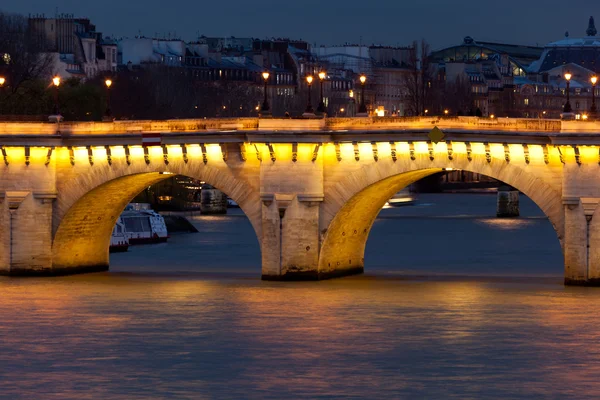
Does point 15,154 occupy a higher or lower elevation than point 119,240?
higher

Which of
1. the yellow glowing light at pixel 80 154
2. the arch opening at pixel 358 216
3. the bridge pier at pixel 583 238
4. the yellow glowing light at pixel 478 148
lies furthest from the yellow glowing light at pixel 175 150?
the bridge pier at pixel 583 238

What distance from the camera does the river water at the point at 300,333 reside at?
39.9 metres

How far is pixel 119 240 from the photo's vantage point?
75562mm

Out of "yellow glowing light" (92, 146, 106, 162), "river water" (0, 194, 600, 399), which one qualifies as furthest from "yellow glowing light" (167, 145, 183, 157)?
"river water" (0, 194, 600, 399)

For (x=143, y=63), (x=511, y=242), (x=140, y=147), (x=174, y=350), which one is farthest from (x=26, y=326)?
(x=143, y=63)

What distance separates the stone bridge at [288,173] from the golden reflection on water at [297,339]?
1.29m

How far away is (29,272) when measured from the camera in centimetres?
6003

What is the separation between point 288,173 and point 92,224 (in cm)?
798

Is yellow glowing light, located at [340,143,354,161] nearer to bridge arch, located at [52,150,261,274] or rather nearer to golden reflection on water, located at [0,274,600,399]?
bridge arch, located at [52,150,261,274]

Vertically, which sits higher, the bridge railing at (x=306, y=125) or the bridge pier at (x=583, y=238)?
the bridge railing at (x=306, y=125)

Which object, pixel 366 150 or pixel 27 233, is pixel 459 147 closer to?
pixel 366 150

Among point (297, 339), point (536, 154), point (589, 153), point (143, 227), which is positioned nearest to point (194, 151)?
point (536, 154)

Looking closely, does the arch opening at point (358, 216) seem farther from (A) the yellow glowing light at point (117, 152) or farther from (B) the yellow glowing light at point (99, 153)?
(B) the yellow glowing light at point (99, 153)

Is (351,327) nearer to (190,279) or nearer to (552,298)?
(552,298)
